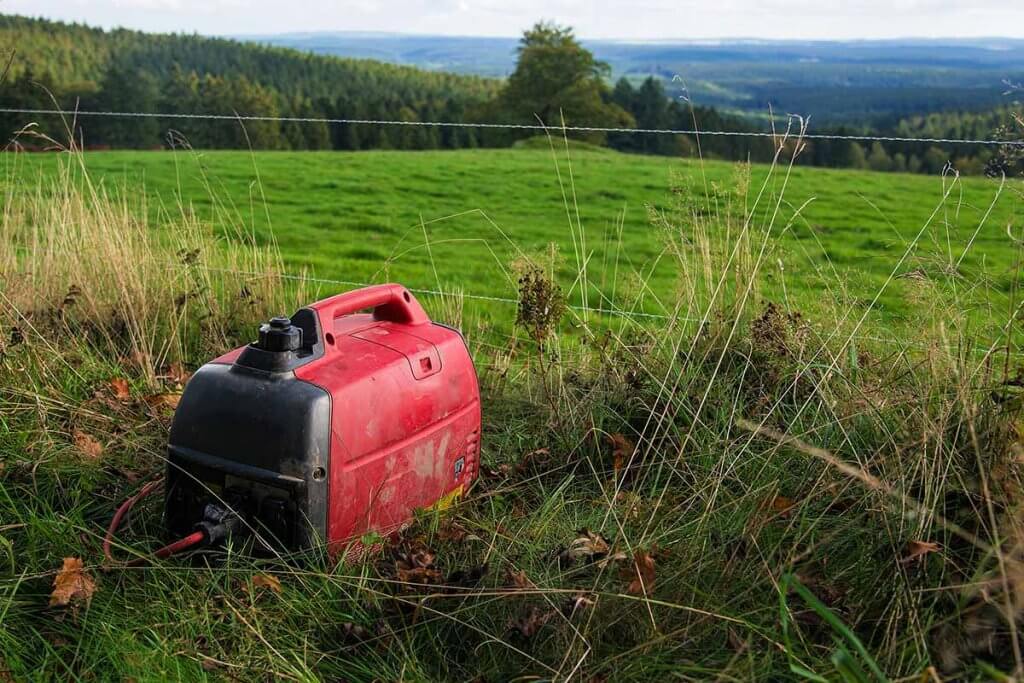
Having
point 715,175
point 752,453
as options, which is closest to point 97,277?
point 752,453

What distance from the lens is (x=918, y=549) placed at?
1955mm

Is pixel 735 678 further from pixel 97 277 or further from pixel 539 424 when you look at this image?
pixel 97 277

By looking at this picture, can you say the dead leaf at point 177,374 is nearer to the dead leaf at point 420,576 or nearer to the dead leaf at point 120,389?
the dead leaf at point 120,389

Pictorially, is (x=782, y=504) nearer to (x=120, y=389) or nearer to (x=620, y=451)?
(x=620, y=451)

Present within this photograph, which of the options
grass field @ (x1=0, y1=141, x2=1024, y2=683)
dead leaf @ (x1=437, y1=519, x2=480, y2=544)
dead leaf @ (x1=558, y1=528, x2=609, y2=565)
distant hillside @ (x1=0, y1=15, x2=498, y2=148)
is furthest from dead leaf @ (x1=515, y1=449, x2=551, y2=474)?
distant hillside @ (x1=0, y1=15, x2=498, y2=148)

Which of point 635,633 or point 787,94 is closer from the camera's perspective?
point 635,633

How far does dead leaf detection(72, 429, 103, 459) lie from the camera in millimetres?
2961

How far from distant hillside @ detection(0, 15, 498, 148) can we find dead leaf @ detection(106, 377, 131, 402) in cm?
143

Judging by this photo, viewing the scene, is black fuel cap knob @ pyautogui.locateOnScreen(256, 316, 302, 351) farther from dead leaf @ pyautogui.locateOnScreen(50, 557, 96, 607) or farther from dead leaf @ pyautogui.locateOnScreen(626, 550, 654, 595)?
dead leaf @ pyautogui.locateOnScreen(626, 550, 654, 595)

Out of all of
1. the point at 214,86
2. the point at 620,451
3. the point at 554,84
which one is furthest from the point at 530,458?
the point at 214,86

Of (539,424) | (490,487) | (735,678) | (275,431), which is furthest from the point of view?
(539,424)

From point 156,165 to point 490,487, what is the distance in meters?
16.2

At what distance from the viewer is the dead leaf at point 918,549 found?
190 cm

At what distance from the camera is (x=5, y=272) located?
164 inches
